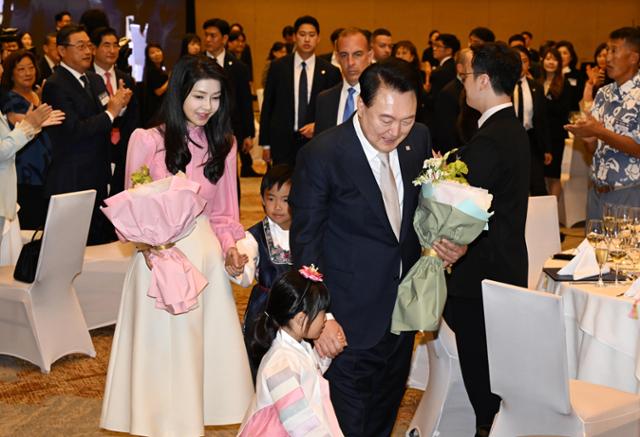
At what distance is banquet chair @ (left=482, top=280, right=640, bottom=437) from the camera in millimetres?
3322

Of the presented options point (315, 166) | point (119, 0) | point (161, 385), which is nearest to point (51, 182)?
point (161, 385)

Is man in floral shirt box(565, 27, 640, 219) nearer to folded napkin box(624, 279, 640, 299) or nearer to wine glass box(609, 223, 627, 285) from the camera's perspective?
wine glass box(609, 223, 627, 285)

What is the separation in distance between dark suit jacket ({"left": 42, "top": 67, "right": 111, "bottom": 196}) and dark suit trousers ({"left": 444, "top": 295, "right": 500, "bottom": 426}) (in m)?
3.31

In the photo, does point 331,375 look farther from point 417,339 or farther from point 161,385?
point 417,339

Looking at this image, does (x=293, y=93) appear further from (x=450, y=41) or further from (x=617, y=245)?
(x=617, y=245)

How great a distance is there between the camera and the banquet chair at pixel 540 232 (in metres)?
5.23

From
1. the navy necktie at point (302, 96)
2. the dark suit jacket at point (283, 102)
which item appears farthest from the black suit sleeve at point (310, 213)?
the navy necktie at point (302, 96)

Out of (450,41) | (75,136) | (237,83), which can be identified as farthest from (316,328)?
(450,41)

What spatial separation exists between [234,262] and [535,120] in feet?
15.6

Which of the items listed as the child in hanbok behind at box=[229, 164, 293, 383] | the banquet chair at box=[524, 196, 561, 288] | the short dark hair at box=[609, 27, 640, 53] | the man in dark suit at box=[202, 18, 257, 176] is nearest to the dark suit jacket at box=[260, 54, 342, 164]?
the man in dark suit at box=[202, 18, 257, 176]

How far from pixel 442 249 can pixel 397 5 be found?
59.8ft

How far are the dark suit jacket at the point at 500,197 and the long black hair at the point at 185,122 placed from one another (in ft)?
3.11

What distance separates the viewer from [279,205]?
167 inches

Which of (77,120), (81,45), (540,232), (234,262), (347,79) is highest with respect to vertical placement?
(81,45)
